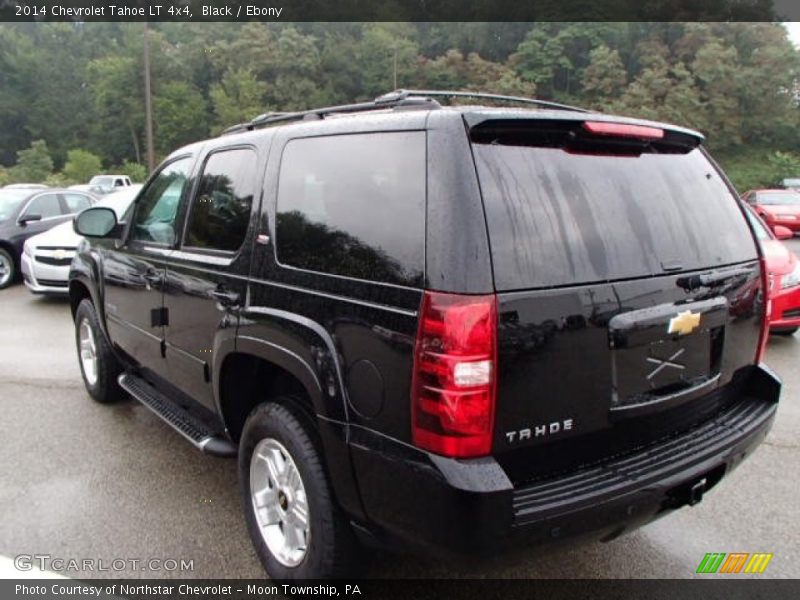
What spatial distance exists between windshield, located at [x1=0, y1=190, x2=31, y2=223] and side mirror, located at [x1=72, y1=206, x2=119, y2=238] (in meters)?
7.83

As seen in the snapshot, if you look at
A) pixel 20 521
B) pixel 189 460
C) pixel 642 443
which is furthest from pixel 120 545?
pixel 642 443

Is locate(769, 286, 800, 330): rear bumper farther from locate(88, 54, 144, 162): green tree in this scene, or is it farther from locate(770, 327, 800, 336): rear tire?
locate(88, 54, 144, 162): green tree

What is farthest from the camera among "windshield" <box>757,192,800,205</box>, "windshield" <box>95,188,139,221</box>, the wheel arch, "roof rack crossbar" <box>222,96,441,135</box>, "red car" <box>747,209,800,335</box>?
"windshield" <box>757,192,800,205</box>

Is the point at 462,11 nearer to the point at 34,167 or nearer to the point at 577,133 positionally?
the point at 34,167

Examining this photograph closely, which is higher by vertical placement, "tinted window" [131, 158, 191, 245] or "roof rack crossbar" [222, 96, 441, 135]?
"roof rack crossbar" [222, 96, 441, 135]

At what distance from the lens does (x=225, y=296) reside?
2.77 m

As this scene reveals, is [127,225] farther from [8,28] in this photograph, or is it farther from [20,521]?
[8,28]

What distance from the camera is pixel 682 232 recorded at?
2.38m

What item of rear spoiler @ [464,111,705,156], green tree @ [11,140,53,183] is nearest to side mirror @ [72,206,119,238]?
rear spoiler @ [464,111,705,156]

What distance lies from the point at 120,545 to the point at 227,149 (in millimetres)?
1954

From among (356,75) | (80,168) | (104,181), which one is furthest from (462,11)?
(104,181)

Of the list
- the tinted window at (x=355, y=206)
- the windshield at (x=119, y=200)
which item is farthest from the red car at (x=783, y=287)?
the windshield at (x=119, y=200)
